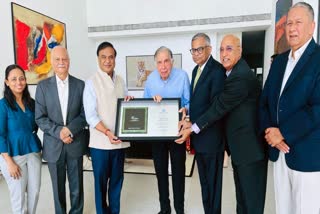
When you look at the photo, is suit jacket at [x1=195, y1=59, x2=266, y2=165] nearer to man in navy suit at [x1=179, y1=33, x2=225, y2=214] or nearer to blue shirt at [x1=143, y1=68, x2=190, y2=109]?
man in navy suit at [x1=179, y1=33, x2=225, y2=214]

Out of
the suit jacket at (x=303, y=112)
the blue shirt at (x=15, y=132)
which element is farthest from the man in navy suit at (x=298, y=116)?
the blue shirt at (x=15, y=132)

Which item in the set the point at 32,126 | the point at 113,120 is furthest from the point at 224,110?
the point at 32,126

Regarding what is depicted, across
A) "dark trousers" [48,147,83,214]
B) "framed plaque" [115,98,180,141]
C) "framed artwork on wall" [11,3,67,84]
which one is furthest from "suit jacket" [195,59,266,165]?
"framed artwork on wall" [11,3,67,84]

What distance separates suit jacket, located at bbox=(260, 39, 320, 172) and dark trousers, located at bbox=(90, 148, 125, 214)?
132 cm

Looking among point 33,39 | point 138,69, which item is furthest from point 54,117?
point 138,69

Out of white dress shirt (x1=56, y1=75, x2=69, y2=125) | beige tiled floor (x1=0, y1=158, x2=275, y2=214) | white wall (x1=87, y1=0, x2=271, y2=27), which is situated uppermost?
white wall (x1=87, y1=0, x2=271, y2=27)

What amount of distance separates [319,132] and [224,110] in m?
0.56

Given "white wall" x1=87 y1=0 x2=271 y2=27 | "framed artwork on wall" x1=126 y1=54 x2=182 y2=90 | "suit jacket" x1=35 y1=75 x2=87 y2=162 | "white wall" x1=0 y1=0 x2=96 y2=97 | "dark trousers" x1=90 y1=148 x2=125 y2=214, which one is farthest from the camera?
"framed artwork on wall" x1=126 y1=54 x2=182 y2=90

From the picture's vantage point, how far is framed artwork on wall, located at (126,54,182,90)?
18.7ft

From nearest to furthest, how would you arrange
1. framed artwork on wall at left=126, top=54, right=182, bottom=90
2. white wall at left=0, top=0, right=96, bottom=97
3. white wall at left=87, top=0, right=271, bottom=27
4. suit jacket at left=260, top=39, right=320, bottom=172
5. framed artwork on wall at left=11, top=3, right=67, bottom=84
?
suit jacket at left=260, top=39, right=320, bottom=172
white wall at left=0, top=0, right=96, bottom=97
framed artwork on wall at left=11, top=3, right=67, bottom=84
white wall at left=87, top=0, right=271, bottom=27
framed artwork on wall at left=126, top=54, right=182, bottom=90

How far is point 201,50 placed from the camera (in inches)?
70.7

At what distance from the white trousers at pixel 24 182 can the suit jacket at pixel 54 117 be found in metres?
0.11

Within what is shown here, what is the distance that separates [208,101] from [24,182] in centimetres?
159

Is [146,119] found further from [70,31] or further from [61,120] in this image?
[70,31]
